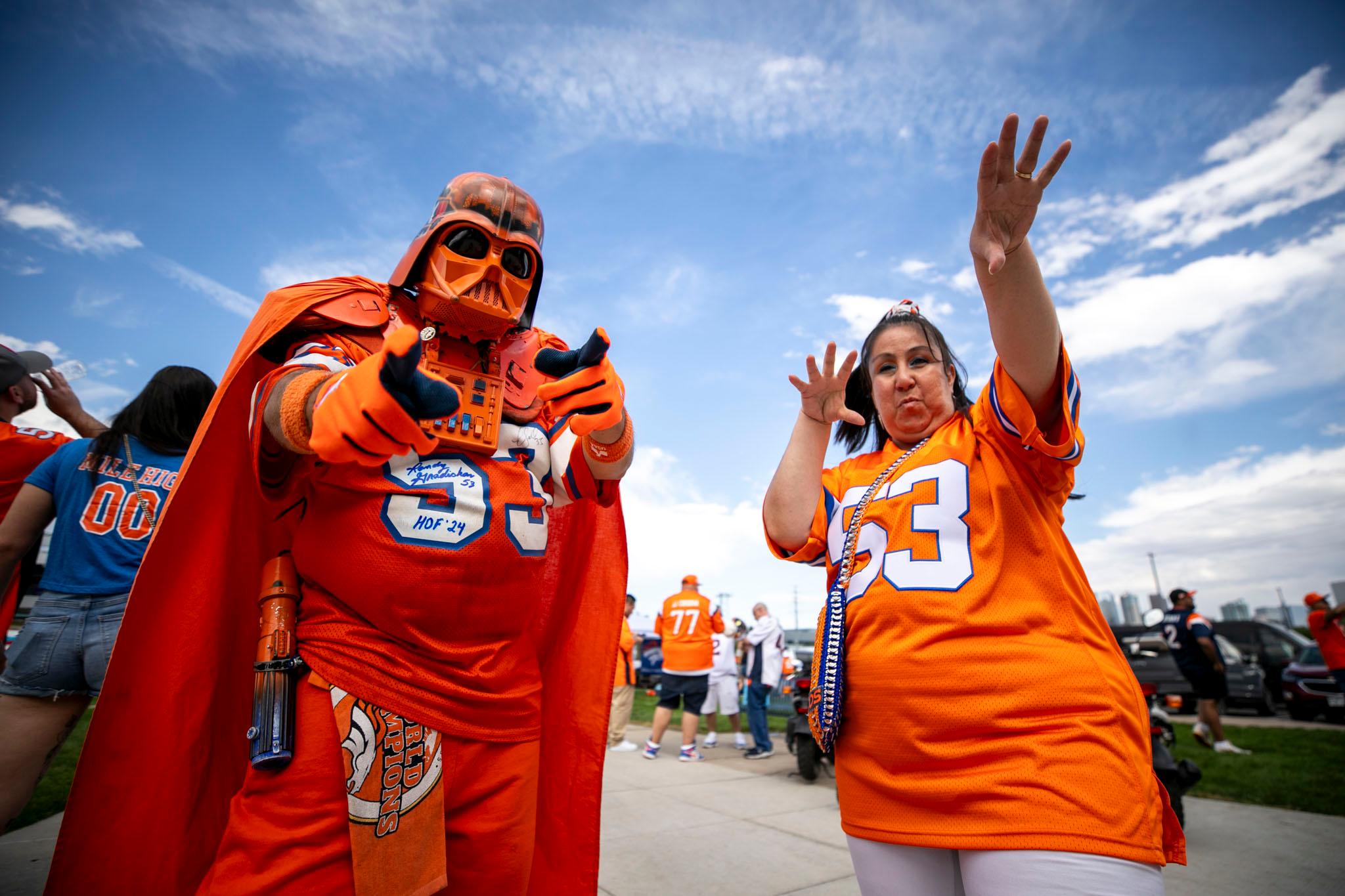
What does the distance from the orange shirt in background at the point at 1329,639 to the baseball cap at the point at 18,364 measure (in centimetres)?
1053

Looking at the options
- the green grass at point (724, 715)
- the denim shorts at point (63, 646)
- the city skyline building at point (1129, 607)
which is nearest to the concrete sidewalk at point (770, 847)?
the denim shorts at point (63, 646)

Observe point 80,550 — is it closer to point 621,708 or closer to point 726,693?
point 621,708

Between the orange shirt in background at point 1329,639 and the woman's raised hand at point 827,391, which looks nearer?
the woman's raised hand at point 827,391

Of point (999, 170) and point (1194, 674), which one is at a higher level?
point (999, 170)

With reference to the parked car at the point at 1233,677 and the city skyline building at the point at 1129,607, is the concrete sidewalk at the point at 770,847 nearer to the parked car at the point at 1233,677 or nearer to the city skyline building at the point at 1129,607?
the parked car at the point at 1233,677

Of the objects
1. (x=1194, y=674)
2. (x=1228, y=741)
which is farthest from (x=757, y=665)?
(x=1228, y=741)

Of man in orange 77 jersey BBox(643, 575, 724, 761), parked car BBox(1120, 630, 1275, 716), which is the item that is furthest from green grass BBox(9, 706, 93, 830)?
parked car BBox(1120, 630, 1275, 716)

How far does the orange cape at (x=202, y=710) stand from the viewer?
1.50m

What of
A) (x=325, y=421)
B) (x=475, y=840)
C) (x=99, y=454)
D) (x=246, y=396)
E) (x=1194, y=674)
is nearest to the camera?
(x=325, y=421)

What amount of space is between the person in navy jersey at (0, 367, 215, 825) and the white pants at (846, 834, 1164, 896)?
254 centimetres

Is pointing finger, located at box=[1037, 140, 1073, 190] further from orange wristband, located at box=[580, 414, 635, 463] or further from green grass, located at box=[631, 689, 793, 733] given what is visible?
green grass, located at box=[631, 689, 793, 733]

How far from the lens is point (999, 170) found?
1.31 m

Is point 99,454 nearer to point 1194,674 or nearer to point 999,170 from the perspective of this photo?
→ point 999,170

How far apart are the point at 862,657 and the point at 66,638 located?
2.73 metres
